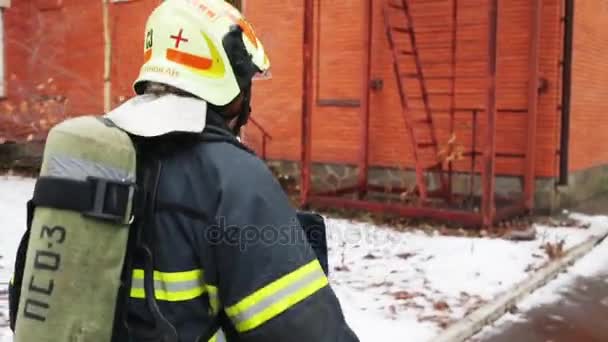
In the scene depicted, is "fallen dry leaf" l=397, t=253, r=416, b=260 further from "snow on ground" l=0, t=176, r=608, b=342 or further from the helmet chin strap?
the helmet chin strap

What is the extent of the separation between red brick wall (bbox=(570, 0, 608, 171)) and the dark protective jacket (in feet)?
30.1

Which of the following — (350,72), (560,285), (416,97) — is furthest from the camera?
(350,72)

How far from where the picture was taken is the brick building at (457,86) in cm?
919

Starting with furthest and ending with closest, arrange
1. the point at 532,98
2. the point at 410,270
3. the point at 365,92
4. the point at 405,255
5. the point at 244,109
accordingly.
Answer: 1. the point at 365,92
2. the point at 532,98
3. the point at 405,255
4. the point at 410,270
5. the point at 244,109

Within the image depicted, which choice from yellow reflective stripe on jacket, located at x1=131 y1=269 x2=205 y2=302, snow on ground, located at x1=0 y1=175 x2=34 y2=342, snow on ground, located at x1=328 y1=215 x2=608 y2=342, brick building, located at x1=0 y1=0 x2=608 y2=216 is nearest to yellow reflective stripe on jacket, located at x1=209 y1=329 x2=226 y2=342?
yellow reflective stripe on jacket, located at x1=131 y1=269 x2=205 y2=302

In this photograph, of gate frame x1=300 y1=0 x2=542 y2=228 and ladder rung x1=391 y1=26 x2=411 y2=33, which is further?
ladder rung x1=391 y1=26 x2=411 y2=33

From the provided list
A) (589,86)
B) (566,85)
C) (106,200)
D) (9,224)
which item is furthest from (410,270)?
Answer: (589,86)

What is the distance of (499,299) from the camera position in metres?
5.67

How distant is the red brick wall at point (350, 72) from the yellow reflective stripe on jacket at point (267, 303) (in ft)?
27.2

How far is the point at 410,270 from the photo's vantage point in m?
6.60

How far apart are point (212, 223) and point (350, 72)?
924 cm

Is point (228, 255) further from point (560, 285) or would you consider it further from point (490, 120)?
point (490, 120)

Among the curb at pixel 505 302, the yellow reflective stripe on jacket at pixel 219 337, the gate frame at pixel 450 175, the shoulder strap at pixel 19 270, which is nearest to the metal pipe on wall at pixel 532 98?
the gate frame at pixel 450 175

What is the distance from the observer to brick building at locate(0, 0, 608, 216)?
919 centimetres
